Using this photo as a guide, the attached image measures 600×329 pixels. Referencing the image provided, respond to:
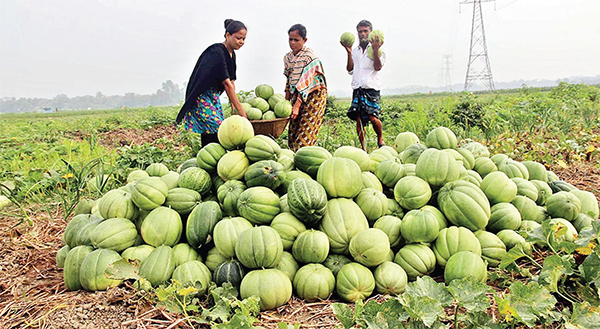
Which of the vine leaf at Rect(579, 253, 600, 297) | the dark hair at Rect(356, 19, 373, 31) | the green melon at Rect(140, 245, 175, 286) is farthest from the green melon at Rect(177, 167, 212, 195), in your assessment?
the dark hair at Rect(356, 19, 373, 31)

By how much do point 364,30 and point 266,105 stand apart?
2409 millimetres

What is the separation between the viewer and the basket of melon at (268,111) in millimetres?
5676

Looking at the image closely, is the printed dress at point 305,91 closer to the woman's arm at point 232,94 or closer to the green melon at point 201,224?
the woman's arm at point 232,94

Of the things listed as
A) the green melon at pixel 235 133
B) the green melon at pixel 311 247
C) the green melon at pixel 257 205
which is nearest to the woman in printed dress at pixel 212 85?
the green melon at pixel 235 133

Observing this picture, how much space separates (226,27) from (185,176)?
318 cm

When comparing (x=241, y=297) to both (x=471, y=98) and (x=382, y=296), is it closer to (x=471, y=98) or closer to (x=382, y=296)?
(x=382, y=296)

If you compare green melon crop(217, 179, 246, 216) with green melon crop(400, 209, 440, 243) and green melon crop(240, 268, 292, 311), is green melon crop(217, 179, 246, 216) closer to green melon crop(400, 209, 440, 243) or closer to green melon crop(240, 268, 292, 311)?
green melon crop(240, 268, 292, 311)

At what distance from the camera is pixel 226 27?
5262mm

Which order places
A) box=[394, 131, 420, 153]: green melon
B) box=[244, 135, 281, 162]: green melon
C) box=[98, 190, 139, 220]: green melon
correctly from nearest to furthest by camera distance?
box=[98, 190, 139, 220]: green melon → box=[244, 135, 281, 162]: green melon → box=[394, 131, 420, 153]: green melon

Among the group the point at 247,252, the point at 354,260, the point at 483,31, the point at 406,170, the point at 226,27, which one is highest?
the point at 483,31

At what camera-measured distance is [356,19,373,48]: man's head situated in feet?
22.4

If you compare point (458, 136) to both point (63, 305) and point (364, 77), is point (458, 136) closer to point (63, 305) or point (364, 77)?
point (364, 77)

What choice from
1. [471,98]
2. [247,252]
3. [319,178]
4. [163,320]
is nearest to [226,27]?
[319,178]

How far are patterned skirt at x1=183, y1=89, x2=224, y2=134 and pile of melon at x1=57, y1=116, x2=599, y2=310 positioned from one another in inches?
94.3
